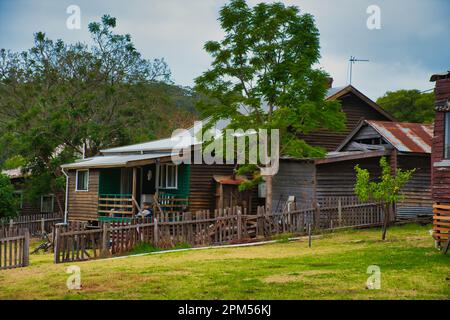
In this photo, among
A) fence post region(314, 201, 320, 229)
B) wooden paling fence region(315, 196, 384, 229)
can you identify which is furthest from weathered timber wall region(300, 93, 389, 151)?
fence post region(314, 201, 320, 229)

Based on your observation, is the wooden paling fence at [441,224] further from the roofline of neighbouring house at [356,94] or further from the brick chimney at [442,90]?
the roofline of neighbouring house at [356,94]

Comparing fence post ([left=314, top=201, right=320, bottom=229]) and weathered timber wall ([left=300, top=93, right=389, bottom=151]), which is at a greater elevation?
weathered timber wall ([left=300, top=93, right=389, bottom=151])

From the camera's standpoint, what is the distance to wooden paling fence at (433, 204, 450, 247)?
1981 centimetres

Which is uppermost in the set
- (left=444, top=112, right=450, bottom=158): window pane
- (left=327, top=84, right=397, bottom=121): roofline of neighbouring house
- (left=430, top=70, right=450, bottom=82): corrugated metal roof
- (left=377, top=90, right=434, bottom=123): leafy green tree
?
(left=377, top=90, right=434, bottom=123): leafy green tree

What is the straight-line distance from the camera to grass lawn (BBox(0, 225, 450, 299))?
42.9 feet

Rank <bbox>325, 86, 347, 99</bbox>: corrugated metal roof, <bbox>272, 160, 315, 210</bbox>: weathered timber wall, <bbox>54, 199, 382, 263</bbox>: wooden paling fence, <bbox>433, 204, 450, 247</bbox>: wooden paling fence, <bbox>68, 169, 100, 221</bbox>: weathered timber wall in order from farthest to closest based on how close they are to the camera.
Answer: <bbox>325, 86, 347, 99</bbox>: corrugated metal roof, <bbox>68, 169, 100, 221</bbox>: weathered timber wall, <bbox>272, 160, 315, 210</bbox>: weathered timber wall, <bbox>54, 199, 382, 263</bbox>: wooden paling fence, <bbox>433, 204, 450, 247</bbox>: wooden paling fence

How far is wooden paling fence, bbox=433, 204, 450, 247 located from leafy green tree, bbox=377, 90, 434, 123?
4109cm

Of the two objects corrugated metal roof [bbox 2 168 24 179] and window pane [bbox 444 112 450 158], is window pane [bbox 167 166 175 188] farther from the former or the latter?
window pane [bbox 444 112 450 158]

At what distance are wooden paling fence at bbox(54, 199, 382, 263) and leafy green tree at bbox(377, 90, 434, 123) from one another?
112 feet

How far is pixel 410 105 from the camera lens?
6391 cm

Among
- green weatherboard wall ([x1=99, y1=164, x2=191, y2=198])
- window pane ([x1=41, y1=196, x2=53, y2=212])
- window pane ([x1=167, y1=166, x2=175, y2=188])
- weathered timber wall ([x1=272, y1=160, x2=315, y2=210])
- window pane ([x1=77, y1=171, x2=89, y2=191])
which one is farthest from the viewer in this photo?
window pane ([x1=41, y1=196, x2=53, y2=212])

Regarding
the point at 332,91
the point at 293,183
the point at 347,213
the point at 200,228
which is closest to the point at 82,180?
the point at 293,183

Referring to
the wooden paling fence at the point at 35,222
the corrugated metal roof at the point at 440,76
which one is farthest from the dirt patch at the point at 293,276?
the wooden paling fence at the point at 35,222

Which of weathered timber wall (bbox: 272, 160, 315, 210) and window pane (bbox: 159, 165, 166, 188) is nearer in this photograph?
weathered timber wall (bbox: 272, 160, 315, 210)
